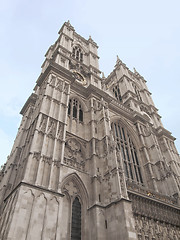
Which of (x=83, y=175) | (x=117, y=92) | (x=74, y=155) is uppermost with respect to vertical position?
(x=117, y=92)

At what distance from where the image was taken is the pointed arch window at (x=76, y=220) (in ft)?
41.9

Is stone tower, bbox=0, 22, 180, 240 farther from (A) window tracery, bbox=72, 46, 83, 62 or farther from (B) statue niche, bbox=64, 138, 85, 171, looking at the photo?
(A) window tracery, bbox=72, 46, 83, 62

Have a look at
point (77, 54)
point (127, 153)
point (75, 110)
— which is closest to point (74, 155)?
point (75, 110)

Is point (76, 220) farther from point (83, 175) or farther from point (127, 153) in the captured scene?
point (127, 153)

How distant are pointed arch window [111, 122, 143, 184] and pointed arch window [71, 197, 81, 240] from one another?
6.99 metres

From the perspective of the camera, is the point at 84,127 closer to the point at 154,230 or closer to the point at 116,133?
the point at 116,133

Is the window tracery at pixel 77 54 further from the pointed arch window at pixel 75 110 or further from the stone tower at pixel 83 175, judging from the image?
the pointed arch window at pixel 75 110

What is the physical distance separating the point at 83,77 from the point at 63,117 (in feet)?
35.0

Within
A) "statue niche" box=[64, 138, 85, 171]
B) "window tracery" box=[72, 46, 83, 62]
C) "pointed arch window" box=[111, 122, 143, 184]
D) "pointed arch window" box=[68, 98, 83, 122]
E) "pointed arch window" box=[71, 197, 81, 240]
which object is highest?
"window tracery" box=[72, 46, 83, 62]

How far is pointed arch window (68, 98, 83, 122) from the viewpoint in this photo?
2078cm

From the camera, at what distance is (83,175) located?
15703 millimetres

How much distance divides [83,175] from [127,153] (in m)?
8.31

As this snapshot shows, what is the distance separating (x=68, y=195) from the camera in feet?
46.2

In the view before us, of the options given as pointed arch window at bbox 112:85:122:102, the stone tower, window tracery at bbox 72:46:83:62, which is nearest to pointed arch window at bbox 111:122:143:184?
the stone tower
